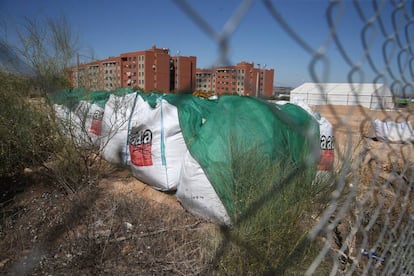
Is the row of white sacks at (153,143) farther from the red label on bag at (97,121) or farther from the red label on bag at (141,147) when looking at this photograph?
the red label on bag at (97,121)

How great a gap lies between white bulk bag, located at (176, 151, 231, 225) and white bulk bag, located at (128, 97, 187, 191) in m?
0.33

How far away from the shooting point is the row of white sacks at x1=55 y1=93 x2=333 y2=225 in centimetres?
262

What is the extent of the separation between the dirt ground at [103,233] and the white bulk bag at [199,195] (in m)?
0.08

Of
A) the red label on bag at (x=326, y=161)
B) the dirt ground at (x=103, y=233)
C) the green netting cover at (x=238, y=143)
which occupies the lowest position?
the dirt ground at (x=103, y=233)

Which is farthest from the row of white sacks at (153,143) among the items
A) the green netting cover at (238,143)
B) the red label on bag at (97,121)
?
the red label on bag at (97,121)

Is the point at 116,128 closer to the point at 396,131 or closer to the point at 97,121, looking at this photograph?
the point at 97,121

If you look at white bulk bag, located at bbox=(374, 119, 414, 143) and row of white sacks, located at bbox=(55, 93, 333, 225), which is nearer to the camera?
white bulk bag, located at bbox=(374, 119, 414, 143)

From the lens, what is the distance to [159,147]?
3135mm

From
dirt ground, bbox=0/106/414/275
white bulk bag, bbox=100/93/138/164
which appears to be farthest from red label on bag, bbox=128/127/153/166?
dirt ground, bbox=0/106/414/275

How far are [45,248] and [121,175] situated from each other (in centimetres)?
168

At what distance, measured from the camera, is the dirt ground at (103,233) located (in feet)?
6.09

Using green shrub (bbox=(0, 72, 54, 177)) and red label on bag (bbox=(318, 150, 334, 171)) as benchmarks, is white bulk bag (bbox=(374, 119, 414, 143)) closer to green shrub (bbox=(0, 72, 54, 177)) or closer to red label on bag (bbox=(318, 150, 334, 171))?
red label on bag (bbox=(318, 150, 334, 171))

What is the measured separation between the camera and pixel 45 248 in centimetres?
209

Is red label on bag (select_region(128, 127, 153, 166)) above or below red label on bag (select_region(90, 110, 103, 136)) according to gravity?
below
